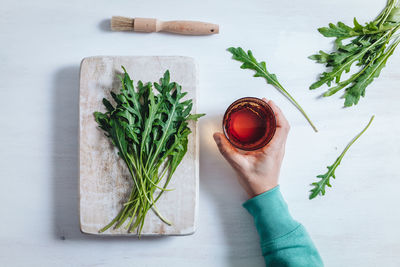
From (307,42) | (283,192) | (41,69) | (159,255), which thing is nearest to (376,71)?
(307,42)

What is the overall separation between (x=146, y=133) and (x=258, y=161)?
256 mm

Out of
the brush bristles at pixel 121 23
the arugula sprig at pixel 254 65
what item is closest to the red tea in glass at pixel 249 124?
the arugula sprig at pixel 254 65

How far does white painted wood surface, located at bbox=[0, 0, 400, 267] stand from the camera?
0.82 meters

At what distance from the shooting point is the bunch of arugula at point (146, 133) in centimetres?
72

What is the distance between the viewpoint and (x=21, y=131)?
2.71 ft

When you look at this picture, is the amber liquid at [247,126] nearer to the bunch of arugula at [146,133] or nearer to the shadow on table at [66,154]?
the bunch of arugula at [146,133]

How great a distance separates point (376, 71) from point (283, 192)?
0.37 meters

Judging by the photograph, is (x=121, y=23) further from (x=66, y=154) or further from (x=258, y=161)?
(x=258, y=161)

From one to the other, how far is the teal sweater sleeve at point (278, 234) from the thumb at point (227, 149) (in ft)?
0.34

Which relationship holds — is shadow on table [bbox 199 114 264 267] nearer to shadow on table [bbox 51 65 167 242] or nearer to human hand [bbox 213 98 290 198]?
human hand [bbox 213 98 290 198]

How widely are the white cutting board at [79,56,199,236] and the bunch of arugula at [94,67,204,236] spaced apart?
0.07 feet

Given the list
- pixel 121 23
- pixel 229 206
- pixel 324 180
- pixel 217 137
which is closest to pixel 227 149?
pixel 217 137

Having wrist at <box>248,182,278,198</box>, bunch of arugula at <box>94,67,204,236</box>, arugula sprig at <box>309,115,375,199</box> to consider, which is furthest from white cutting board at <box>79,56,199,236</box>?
arugula sprig at <box>309,115,375,199</box>

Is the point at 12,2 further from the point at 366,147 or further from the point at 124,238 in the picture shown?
the point at 366,147
